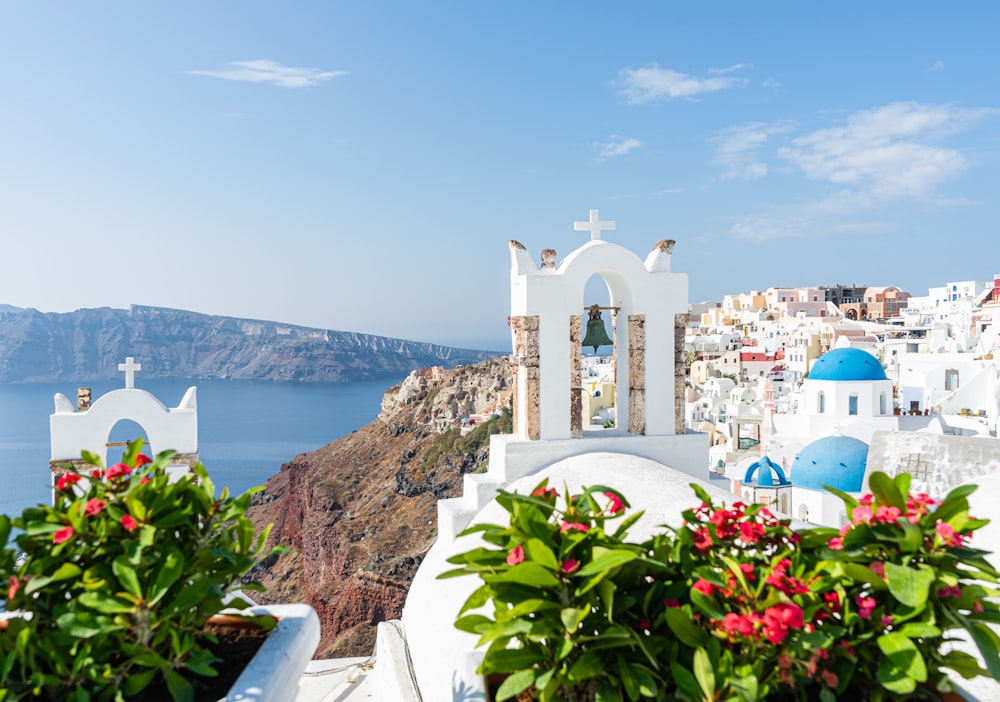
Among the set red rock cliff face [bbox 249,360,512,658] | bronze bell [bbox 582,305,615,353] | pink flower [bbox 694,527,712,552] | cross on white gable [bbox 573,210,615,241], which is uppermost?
cross on white gable [bbox 573,210,615,241]

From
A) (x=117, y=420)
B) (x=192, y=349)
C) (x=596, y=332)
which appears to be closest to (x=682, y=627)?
(x=596, y=332)

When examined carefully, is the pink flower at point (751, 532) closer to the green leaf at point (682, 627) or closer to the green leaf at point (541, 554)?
the green leaf at point (682, 627)

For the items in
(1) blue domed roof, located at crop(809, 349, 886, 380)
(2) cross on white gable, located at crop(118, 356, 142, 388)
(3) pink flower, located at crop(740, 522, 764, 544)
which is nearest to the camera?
(3) pink flower, located at crop(740, 522, 764, 544)

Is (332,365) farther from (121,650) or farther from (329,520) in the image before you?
(121,650)

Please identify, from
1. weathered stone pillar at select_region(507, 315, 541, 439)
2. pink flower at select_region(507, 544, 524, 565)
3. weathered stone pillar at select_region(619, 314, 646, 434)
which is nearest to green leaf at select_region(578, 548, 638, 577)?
pink flower at select_region(507, 544, 524, 565)

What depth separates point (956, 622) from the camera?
6.47 feet

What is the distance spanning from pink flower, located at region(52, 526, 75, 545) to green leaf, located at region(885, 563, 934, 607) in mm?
2287

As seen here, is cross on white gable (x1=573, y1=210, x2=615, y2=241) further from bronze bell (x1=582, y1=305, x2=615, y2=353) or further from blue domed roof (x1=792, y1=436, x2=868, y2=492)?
blue domed roof (x1=792, y1=436, x2=868, y2=492)

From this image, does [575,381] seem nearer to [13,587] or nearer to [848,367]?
[13,587]

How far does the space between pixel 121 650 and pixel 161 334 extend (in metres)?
78.1

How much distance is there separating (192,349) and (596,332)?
7617 cm

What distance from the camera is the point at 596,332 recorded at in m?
6.94

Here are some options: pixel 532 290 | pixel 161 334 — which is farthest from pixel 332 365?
pixel 532 290

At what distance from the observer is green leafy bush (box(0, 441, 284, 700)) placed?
2.04 meters
